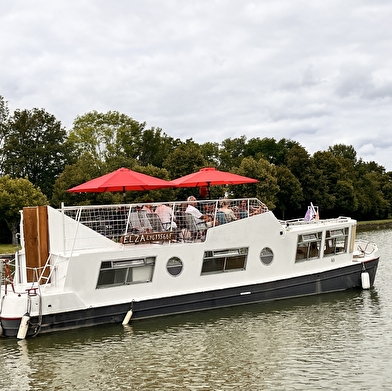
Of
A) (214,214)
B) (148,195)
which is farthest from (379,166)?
(214,214)

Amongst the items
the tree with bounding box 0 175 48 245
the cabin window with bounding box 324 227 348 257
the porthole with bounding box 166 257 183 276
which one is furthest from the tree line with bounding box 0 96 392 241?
the porthole with bounding box 166 257 183 276

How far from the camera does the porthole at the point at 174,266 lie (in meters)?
18.8

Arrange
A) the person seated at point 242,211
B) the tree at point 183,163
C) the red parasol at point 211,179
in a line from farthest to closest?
the tree at point 183,163 → the red parasol at point 211,179 → the person seated at point 242,211

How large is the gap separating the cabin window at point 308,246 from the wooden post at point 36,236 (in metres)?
9.54

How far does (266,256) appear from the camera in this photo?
2019cm

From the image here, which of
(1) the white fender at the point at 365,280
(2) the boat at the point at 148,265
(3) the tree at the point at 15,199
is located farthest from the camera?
(3) the tree at the point at 15,199

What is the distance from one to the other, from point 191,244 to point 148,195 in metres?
31.5

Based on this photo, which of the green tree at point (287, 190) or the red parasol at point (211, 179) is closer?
the red parasol at point (211, 179)

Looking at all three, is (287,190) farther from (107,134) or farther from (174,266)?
(174,266)

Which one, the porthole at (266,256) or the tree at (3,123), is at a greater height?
the tree at (3,123)

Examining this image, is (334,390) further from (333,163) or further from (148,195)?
(333,163)

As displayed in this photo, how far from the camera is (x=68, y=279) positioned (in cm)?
1719

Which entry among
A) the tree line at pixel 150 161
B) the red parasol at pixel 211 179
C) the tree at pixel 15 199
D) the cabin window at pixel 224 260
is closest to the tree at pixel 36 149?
the tree line at pixel 150 161

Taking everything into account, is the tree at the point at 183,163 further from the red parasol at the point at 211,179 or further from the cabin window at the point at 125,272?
the cabin window at the point at 125,272
